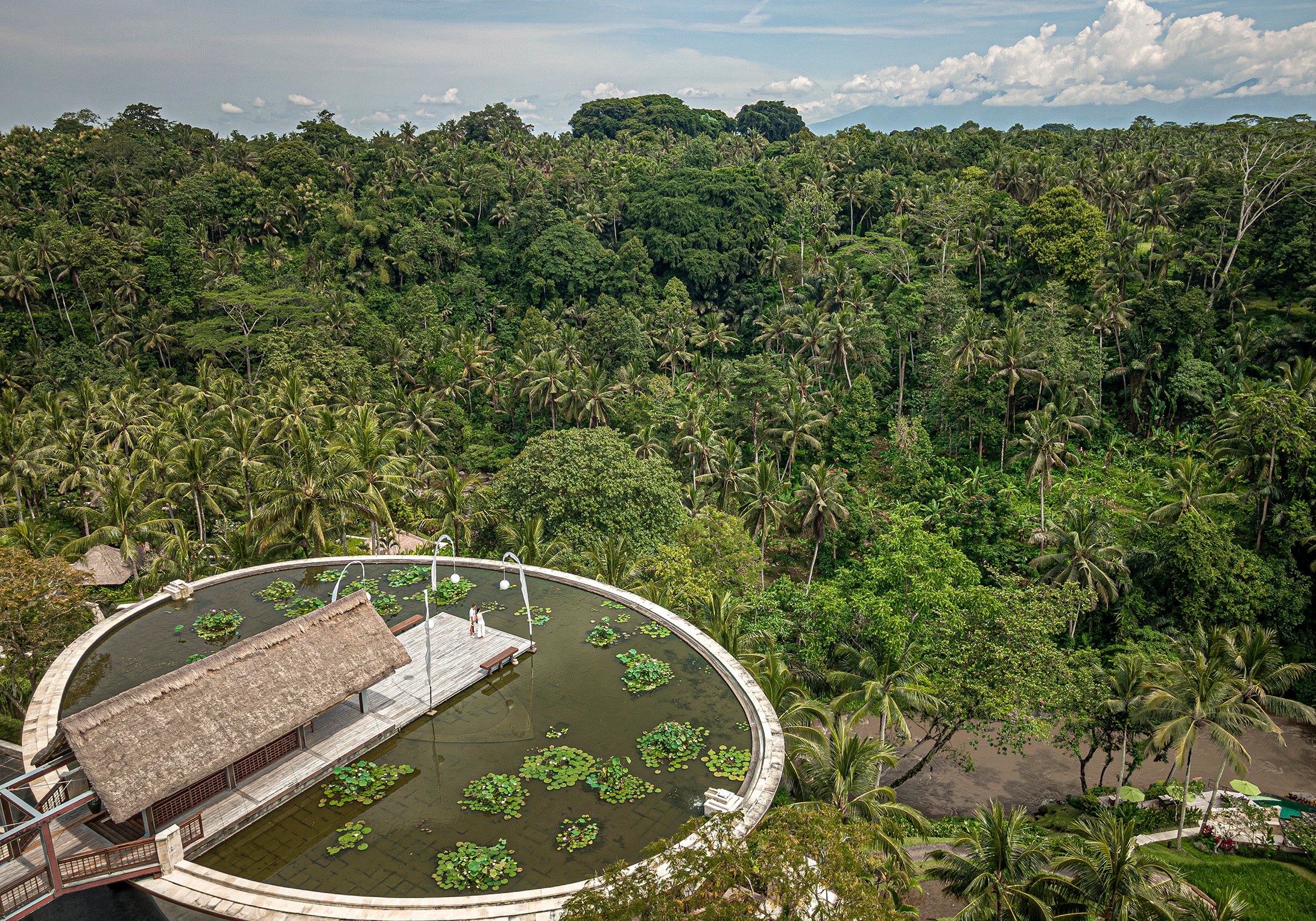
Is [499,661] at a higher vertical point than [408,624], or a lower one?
lower

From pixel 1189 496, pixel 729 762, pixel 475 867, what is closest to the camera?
pixel 475 867

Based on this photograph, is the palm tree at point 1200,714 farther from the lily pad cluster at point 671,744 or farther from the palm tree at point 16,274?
the palm tree at point 16,274

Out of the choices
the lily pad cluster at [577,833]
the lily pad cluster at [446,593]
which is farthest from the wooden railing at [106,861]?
the lily pad cluster at [446,593]

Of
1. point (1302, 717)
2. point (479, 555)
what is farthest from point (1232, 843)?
point (479, 555)

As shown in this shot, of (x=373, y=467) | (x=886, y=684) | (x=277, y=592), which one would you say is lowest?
(x=886, y=684)

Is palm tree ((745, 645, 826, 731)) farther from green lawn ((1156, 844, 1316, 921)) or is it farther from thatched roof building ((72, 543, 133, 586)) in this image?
thatched roof building ((72, 543, 133, 586))

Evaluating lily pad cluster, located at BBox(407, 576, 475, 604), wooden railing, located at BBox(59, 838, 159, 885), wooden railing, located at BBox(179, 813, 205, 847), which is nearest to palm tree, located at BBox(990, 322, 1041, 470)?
lily pad cluster, located at BBox(407, 576, 475, 604)

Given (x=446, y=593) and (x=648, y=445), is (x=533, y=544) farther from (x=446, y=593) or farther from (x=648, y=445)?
(x=648, y=445)

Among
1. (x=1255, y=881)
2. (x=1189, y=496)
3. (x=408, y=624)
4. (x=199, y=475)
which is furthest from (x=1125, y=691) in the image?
(x=199, y=475)
